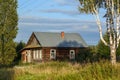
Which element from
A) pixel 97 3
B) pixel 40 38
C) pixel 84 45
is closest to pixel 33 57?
pixel 40 38

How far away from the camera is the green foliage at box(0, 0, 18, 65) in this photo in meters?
64.6

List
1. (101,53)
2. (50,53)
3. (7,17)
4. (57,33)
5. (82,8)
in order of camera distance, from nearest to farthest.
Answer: (82,8) → (101,53) → (7,17) → (50,53) → (57,33)

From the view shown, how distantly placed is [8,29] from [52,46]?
432 inches

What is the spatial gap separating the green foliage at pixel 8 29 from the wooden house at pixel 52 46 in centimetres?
816

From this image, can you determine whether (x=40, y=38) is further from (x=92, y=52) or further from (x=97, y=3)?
(x=97, y=3)

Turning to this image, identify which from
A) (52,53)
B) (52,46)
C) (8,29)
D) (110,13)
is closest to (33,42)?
(52,46)

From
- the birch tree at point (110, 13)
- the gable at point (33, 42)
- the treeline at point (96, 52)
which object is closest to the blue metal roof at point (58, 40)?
the gable at point (33, 42)

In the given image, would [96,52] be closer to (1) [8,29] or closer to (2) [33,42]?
(2) [33,42]

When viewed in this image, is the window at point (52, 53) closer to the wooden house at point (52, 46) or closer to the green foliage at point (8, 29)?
the wooden house at point (52, 46)

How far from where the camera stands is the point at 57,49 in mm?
74312

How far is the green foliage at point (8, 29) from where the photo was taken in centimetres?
6456

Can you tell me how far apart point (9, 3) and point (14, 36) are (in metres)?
6.52

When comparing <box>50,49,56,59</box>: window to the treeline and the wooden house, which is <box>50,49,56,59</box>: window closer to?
the wooden house

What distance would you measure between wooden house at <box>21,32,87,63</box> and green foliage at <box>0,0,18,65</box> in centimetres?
816
